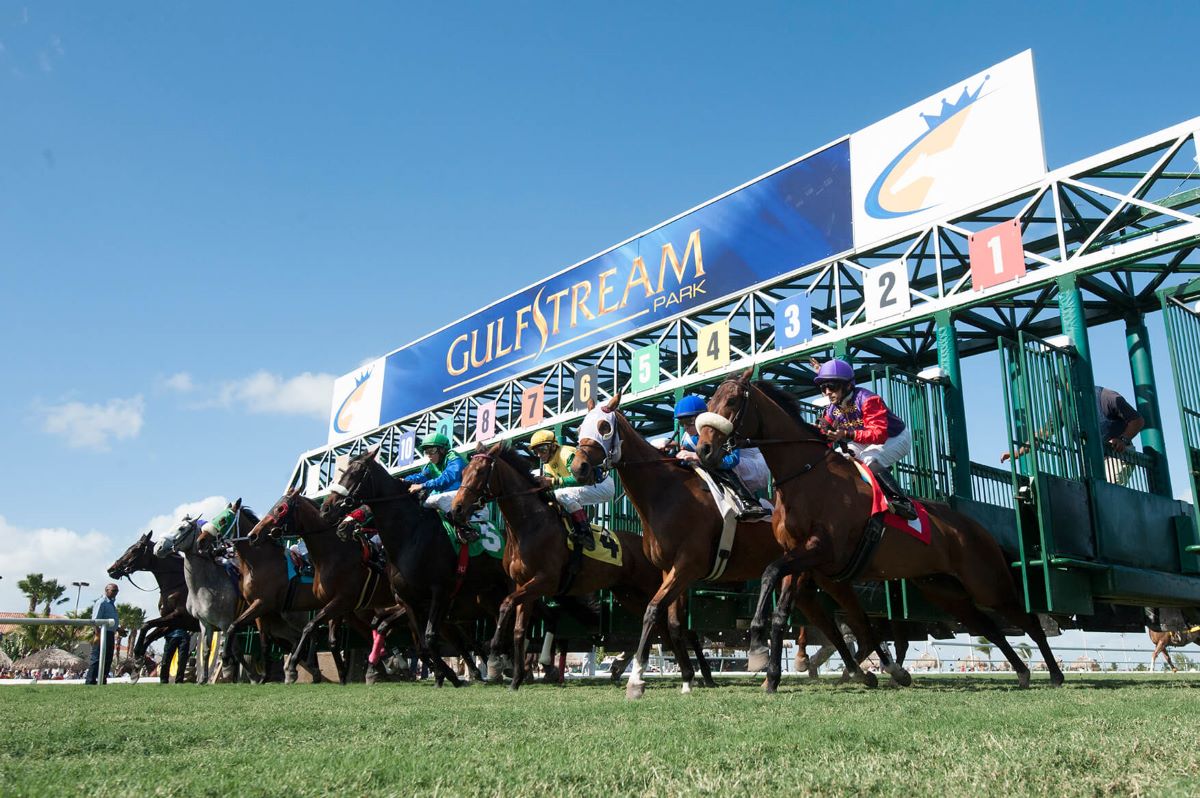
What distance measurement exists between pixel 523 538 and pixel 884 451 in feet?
11.6

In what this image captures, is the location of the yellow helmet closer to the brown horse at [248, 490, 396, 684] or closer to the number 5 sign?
the brown horse at [248, 490, 396, 684]

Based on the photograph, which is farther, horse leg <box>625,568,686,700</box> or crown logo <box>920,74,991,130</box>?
crown logo <box>920,74,991,130</box>

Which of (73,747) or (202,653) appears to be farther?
(202,653)

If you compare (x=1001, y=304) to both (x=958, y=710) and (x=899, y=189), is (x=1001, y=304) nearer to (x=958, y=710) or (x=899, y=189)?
(x=899, y=189)

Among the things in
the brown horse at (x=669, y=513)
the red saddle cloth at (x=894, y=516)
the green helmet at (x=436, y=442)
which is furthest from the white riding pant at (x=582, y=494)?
the red saddle cloth at (x=894, y=516)

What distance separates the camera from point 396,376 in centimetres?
2586

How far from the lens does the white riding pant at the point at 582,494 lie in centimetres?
900

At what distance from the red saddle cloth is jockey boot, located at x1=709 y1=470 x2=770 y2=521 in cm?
97

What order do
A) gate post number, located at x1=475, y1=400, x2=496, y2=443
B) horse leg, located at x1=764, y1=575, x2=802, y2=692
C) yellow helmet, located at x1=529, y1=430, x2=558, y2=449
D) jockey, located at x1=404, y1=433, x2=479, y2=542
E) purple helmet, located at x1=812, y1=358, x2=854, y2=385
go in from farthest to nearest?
1. gate post number, located at x1=475, y1=400, x2=496, y2=443
2. jockey, located at x1=404, y1=433, x2=479, y2=542
3. yellow helmet, located at x1=529, y1=430, x2=558, y2=449
4. purple helmet, located at x1=812, y1=358, x2=854, y2=385
5. horse leg, located at x1=764, y1=575, x2=802, y2=692

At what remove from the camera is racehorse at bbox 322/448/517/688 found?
9.53 m

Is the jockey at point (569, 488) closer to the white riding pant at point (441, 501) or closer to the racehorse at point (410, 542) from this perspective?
the white riding pant at point (441, 501)

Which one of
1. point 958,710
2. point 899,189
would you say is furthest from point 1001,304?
point 958,710

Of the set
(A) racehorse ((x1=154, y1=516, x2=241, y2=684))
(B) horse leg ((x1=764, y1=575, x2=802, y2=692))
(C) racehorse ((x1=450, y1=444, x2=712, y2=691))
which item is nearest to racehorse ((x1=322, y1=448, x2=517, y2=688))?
(C) racehorse ((x1=450, y1=444, x2=712, y2=691))

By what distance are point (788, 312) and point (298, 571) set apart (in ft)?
27.6
